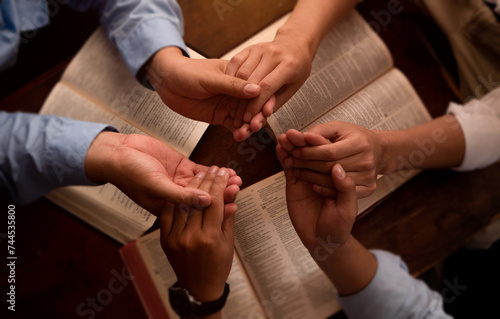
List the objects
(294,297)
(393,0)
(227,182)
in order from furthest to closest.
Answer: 1. (393,0)
2. (294,297)
3. (227,182)

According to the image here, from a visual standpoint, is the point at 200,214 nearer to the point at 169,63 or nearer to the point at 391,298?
the point at 169,63

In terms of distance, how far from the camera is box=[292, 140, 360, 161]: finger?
450 mm

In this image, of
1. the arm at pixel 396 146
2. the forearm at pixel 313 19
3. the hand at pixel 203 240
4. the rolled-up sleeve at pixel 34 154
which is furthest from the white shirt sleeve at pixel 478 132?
the rolled-up sleeve at pixel 34 154

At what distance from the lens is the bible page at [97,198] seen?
52 centimetres

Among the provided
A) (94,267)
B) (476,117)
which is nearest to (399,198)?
(476,117)

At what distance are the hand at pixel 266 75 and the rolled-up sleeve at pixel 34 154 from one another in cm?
32

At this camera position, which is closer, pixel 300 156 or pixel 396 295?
pixel 300 156

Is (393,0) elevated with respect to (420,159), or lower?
elevated

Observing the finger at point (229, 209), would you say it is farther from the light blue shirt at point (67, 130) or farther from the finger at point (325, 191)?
the light blue shirt at point (67, 130)

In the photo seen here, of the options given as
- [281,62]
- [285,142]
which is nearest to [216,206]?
[285,142]

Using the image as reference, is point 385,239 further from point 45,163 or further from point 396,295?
point 45,163

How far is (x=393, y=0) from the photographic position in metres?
0.67

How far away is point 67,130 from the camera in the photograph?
0.62 m

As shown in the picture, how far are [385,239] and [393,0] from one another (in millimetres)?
460
